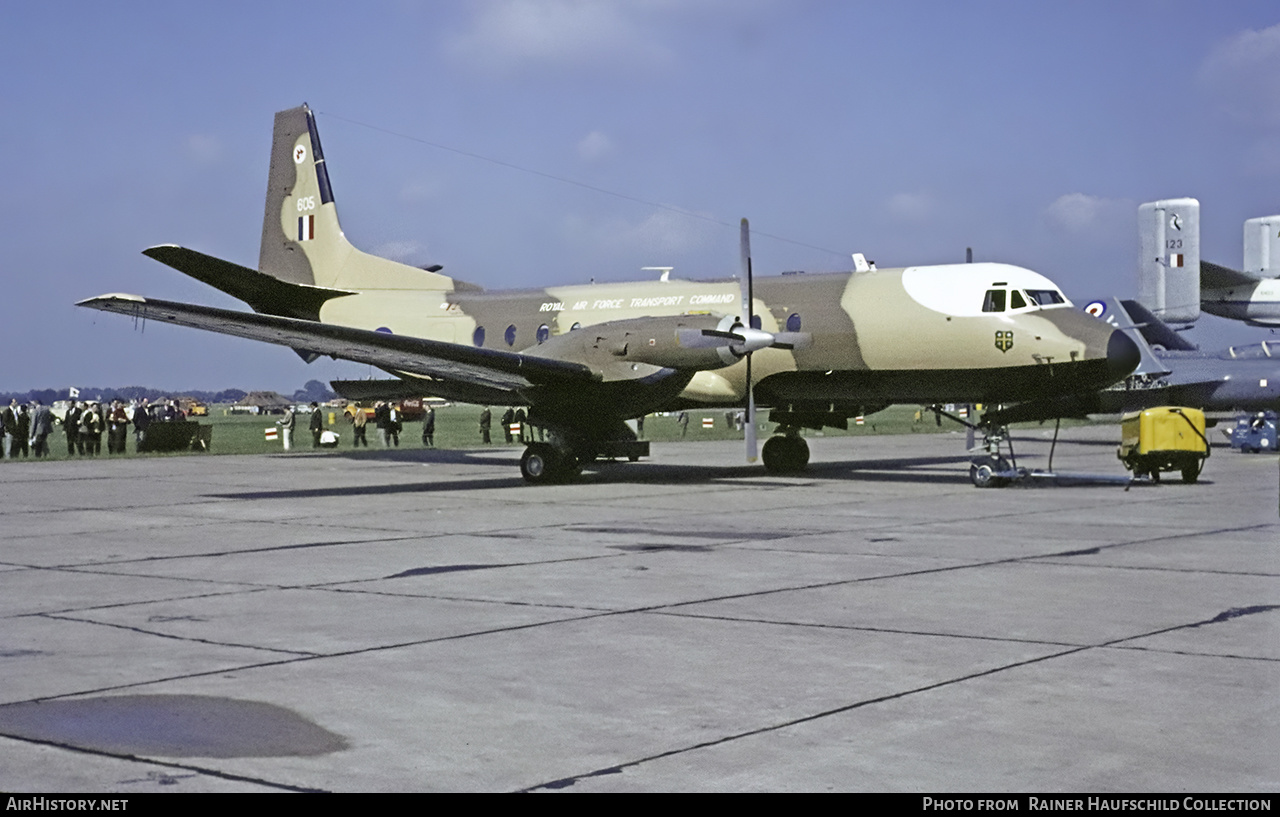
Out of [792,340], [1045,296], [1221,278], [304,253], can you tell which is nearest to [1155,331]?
[1221,278]

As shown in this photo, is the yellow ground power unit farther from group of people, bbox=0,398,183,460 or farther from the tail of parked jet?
group of people, bbox=0,398,183,460

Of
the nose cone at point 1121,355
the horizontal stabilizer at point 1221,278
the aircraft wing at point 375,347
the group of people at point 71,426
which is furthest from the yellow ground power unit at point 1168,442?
the group of people at point 71,426

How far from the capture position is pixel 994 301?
21.7 meters

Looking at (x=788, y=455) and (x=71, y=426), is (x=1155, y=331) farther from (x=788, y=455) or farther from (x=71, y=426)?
(x=71, y=426)

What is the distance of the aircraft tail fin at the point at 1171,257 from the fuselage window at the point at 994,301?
1762cm

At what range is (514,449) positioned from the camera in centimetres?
3975

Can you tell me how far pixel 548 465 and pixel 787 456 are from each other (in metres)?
5.66

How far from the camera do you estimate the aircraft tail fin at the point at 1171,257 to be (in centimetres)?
3678

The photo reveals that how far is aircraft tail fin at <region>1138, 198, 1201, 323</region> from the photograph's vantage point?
121 ft

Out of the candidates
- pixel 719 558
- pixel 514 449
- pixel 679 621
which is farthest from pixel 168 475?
pixel 679 621

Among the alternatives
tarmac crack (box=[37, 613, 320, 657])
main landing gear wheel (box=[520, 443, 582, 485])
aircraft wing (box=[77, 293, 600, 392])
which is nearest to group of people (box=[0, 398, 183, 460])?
aircraft wing (box=[77, 293, 600, 392])

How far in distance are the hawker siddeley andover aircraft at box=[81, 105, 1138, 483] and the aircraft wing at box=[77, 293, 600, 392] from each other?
4 centimetres

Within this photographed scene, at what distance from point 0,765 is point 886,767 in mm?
3968

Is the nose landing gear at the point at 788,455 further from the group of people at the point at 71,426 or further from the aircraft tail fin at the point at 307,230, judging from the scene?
the group of people at the point at 71,426
